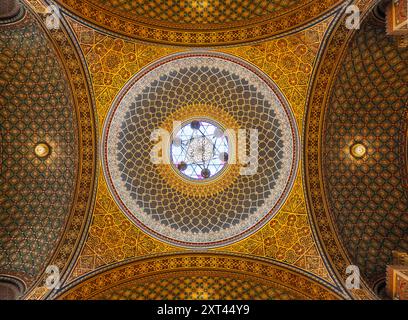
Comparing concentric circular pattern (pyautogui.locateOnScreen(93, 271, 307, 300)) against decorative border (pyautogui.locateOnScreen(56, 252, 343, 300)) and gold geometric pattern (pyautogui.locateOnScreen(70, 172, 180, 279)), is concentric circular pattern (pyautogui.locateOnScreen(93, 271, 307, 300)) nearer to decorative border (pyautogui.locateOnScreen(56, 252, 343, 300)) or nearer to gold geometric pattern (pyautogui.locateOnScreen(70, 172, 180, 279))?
decorative border (pyautogui.locateOnScreen(56, 252, 343, 300))

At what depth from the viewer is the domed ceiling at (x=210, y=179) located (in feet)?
38.7

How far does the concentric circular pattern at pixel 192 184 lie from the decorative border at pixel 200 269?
2.00 ft

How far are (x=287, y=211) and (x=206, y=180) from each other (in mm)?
3217

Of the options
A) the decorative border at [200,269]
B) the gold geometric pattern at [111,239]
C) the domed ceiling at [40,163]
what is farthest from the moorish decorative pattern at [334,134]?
the domed ceiling at [40,163]

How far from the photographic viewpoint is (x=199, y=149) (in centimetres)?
1409

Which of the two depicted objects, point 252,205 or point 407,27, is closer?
point 407,27

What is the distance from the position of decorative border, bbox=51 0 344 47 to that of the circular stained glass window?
3.18 metres

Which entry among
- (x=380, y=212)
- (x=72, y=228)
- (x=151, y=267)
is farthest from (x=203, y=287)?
(x=380, y=212)

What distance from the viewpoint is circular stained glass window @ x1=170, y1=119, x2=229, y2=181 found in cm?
1388

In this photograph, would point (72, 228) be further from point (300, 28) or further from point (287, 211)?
point (300, 28)

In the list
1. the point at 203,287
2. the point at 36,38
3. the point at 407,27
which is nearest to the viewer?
the point at 407,27

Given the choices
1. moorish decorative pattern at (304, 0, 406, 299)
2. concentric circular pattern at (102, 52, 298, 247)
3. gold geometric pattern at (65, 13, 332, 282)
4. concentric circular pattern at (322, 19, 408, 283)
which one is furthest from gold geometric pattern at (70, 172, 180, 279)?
concentric circular pattern at (322, 19, 408, 283)

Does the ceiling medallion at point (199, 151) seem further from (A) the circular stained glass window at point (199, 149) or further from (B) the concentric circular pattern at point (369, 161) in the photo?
(B) the concentric circular pattern at point (369, 161)
